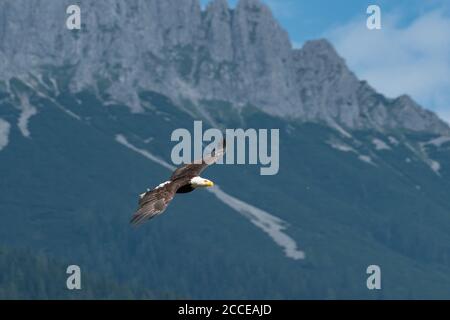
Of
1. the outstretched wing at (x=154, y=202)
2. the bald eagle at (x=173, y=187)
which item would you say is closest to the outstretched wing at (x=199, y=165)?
the bald eagle at (x=173, y=187)

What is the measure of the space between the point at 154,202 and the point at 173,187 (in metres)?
3.98

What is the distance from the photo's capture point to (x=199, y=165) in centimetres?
6550

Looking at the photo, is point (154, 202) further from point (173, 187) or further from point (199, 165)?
point (199, 165)

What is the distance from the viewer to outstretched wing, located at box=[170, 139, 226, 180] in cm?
6406

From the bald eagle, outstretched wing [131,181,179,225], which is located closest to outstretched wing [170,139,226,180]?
the bald eagle

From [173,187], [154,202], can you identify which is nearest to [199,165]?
[173,187]

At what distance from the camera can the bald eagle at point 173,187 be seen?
54191 mm

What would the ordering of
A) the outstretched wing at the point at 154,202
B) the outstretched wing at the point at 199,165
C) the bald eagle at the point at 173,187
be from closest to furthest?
the outstretched wing at the point at 154,202, the bald eagle at the point at 173,187, the outstretched wing at the point at 199,165

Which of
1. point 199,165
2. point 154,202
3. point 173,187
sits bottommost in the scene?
point 154,202

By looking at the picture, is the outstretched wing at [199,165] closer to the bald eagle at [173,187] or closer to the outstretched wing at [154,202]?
the bald eagle at [173,187]

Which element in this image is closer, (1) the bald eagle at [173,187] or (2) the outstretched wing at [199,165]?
(1) the bald eagle at [173,187]

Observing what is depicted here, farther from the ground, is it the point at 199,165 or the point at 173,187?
the point at 199,165
